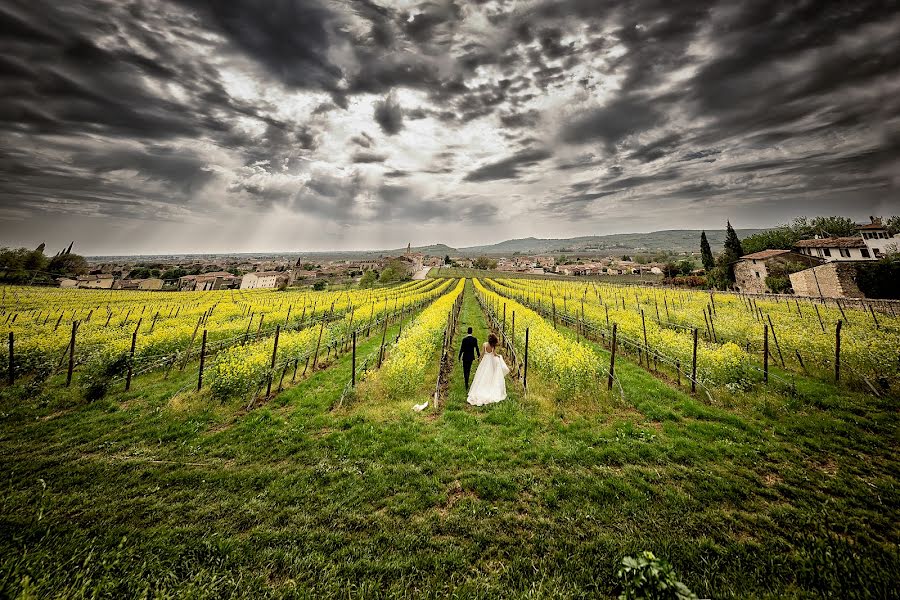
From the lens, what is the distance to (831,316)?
1891 cm

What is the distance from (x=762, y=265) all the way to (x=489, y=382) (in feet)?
185

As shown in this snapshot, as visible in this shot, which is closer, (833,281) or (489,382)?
(489,382)

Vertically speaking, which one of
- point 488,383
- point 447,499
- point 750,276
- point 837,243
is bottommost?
point 447,499

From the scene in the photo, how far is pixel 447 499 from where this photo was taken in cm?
523

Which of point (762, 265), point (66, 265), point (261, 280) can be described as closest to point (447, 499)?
point (762, 265)

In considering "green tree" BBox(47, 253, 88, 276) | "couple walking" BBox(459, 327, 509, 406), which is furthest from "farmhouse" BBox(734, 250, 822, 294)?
"green tree" BBox(47, 253, 88, 276)

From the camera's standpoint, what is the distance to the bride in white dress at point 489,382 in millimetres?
9391

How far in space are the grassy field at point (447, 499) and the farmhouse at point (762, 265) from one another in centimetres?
4721

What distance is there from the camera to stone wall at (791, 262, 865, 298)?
30.1 meters

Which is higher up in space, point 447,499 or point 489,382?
point 489,382

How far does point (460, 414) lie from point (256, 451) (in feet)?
17.3

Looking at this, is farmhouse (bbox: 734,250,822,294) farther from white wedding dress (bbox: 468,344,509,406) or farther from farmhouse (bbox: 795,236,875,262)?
white wedding dress (bbox: 468,344,509,406)

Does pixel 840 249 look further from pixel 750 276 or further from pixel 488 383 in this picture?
pixel 488 383

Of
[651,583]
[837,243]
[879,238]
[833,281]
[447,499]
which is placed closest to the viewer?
[651,583]
